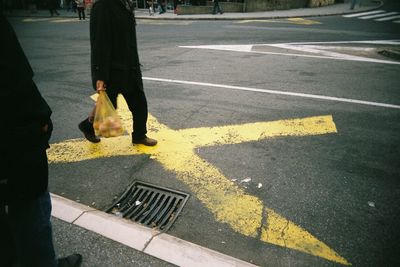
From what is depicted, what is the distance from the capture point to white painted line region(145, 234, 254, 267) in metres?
2.31

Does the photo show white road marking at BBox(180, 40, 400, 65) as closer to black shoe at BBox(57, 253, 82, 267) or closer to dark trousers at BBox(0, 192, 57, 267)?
black shoe at BBox(57, 253, 82, 267)

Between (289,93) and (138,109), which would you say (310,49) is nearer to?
(289,93)

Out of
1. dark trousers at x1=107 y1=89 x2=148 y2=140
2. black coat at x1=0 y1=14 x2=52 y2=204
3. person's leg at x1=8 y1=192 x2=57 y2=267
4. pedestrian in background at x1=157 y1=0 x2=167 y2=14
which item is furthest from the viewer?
pedestrian in background at x1=157 y1=0 x2=167 y2=14

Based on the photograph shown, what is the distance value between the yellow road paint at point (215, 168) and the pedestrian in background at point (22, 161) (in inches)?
61.3

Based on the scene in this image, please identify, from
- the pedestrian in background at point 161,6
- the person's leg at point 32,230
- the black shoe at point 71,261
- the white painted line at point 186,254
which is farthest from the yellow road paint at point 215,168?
the pedestrian in background at point 161,6

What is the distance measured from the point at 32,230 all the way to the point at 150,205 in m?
1.41

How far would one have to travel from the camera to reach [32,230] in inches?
70.6

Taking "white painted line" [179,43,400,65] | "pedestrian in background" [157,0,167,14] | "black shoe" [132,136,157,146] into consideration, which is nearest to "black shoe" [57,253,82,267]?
"black shoe" [132,136,157,146]

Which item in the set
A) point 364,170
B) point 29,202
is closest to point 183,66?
point 364,170

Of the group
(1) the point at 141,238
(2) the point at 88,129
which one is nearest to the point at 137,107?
(2) the point at 88,129

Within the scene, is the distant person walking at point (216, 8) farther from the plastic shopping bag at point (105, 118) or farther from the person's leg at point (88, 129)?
the plastic shopping bag at point (105, 118)

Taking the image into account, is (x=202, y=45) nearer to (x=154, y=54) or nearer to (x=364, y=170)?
(x=154, y=54)

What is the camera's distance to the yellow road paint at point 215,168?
2664 millimetres

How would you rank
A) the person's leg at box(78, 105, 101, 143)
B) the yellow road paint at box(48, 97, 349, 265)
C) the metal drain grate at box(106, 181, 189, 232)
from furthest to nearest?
the person's leg at box(78, 105, 101, 143)
the metal drain grate at box(106, 181, 189, 232)
the yellow road paint at box(48, 97, 349, 265)
